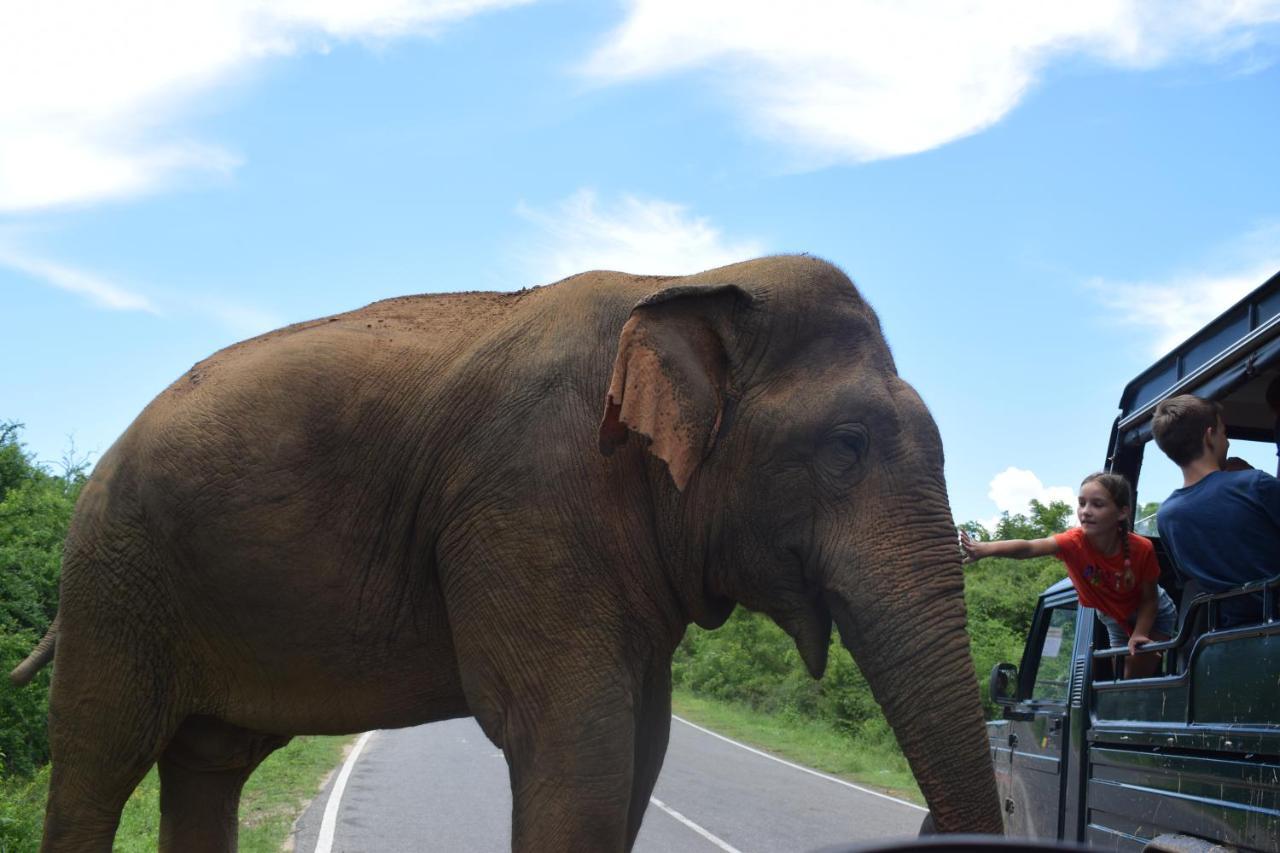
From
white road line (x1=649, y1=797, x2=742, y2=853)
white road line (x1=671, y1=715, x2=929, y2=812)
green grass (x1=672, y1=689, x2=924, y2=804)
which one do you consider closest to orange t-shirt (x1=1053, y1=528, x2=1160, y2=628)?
white road line (x1=649, y1=797, x2=742, y2=853)

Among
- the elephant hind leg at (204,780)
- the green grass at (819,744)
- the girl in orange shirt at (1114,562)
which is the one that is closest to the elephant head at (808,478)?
→ the girl in orange shirt at (1114,562)

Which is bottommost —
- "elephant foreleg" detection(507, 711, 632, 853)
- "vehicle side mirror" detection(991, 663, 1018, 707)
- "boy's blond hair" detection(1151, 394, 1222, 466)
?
"elephant foreleg" detection(507, 711, 632, 853)

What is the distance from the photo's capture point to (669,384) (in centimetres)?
446

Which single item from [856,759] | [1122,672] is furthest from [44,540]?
[1122,672]

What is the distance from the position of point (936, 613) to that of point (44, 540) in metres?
14.4

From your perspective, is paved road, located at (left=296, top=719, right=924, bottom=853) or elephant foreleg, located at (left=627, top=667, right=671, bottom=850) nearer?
elephant foreleg, located at (left=627, top=667, right=671, bottom=850)

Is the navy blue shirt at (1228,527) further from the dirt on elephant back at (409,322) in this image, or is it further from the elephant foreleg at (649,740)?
the dirt on elephant back at (409,322)

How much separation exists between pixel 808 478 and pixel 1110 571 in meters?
2.41

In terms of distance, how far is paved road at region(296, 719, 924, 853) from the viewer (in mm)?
11219

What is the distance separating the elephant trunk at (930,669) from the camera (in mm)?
4109

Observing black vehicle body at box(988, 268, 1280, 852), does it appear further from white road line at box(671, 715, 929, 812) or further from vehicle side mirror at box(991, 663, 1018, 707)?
white road line at box(671, 715, 929, 812)

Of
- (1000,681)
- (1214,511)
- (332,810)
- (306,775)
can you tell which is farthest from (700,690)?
(1214,511)

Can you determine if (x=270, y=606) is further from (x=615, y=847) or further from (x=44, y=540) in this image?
(x=44, y=540)

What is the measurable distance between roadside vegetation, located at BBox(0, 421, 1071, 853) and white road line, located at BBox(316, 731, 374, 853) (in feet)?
0.85
